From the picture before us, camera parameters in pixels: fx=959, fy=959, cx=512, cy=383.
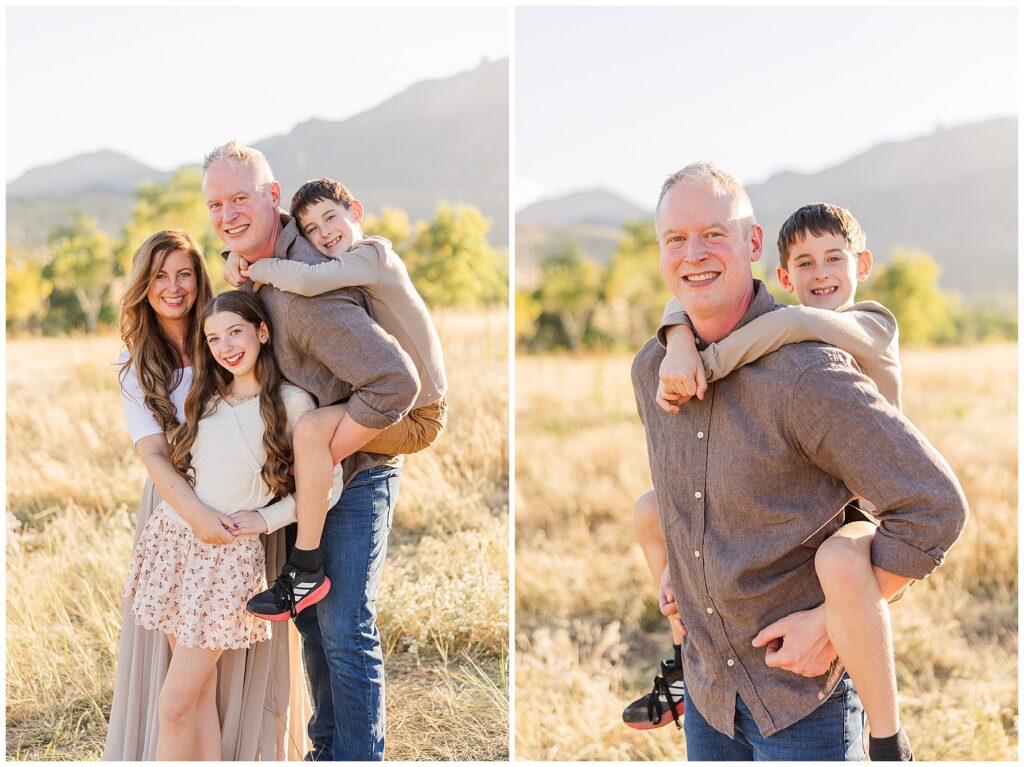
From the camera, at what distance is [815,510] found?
2225 mm

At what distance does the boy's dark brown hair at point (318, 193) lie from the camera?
315cm

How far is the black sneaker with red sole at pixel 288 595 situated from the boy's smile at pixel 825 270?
1729 millimetres

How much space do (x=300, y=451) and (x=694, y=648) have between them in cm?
131

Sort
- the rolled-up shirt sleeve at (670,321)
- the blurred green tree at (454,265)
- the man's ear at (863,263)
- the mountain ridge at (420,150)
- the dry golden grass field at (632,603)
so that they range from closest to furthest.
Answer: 1. the rolled-up shirt sleeve at (670,321)
2. the man's ear at (863,263)
3. the dry golden grass field at (632,603)
4. the blurred green tree at (454,265)
5. the mountain ridge at (420,150)

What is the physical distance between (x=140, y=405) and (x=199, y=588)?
0.63 metres

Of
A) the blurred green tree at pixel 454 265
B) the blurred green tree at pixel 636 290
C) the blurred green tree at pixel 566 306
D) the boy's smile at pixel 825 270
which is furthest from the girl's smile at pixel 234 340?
the blurred green tree at pixel 636 290

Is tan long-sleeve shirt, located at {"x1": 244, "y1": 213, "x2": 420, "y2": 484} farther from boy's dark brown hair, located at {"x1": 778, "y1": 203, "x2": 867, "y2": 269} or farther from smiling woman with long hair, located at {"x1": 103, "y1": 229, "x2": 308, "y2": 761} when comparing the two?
boy's dark brown hair, located at {"x1": 778, "y1": 203, "x2": 867, "y2": 269}

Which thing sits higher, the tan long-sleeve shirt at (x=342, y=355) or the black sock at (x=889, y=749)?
the tan long-sleeve shirt at (x=342, y=355)

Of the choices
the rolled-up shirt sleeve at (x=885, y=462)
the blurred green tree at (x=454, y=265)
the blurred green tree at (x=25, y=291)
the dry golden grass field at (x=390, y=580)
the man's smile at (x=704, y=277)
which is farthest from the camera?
the blurred green tree at (x=25, y=291)

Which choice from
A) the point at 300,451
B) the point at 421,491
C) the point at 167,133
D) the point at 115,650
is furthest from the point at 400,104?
the point at 300,451

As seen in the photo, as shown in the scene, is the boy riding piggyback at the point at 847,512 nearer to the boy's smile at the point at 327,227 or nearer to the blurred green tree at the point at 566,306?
the boy's smile at the point at 327,227

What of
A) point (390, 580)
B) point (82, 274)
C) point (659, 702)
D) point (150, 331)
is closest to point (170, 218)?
point (82, 274)

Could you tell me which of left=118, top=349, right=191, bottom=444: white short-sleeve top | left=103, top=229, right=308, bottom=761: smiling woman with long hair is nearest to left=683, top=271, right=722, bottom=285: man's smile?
left=103, top=229, right=308, bottom=761: smiling woman with long hair

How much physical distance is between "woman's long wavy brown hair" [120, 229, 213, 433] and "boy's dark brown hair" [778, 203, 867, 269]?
6.42ft
